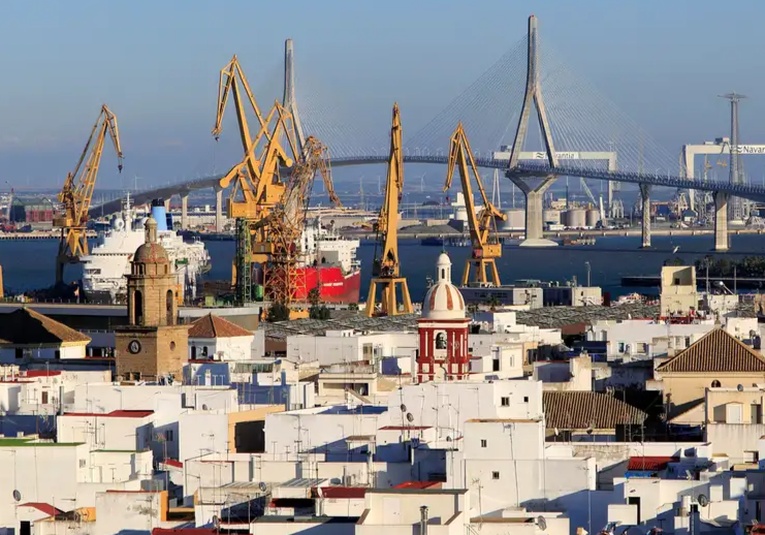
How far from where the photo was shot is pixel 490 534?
55.7 feet

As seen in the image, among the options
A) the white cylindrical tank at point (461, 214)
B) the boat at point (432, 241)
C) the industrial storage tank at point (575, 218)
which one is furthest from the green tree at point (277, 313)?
→ the industrial storage tank at point (575, 218)

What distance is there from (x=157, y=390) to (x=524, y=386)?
12.7 ft

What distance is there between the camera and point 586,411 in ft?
83.5

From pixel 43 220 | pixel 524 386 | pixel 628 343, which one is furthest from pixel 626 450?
pixel 43 220

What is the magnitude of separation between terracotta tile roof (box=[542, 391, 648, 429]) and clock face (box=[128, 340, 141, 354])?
5549 mm

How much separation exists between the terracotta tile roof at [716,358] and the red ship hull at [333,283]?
3806 cm

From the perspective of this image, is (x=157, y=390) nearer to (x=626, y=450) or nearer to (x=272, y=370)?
(x=272, y=370)

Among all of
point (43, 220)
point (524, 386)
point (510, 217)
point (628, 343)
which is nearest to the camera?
point (524, 386)

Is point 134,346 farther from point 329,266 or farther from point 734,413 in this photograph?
point 329,266

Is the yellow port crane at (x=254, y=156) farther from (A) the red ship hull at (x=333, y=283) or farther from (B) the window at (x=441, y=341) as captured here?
(B) the window at (x=441, y=341)

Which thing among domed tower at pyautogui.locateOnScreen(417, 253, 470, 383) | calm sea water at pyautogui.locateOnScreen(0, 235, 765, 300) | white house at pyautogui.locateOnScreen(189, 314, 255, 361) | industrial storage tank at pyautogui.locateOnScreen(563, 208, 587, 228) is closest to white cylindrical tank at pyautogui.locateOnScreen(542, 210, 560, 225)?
industrial storage tank at pyautogui.locateOnScreen(563, 208, 587, 228)

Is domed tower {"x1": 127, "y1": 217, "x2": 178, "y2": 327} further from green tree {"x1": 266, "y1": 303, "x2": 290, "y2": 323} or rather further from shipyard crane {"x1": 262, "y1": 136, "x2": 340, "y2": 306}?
shipyard crane {"x1": 262, "y1": 136, "x2": 340, "y2": 306}

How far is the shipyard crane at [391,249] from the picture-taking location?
53688mm

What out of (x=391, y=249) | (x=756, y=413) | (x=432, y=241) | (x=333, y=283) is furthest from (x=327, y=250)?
(x=432, y=241)
